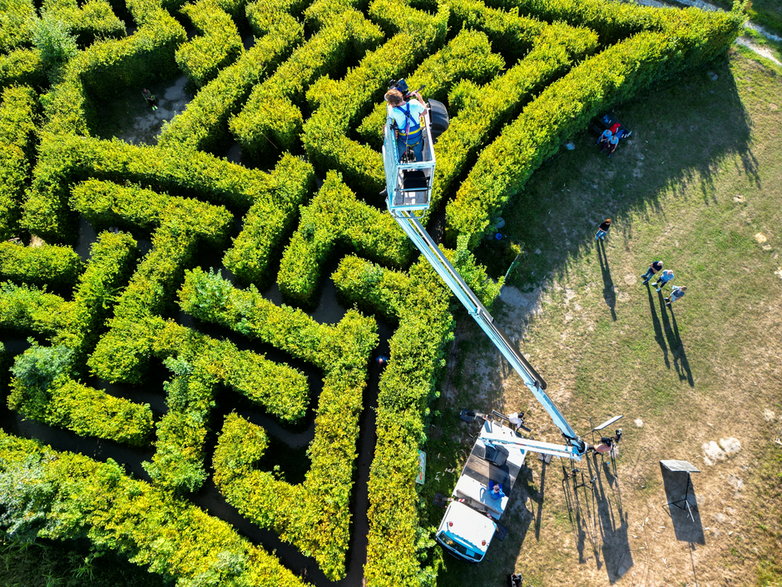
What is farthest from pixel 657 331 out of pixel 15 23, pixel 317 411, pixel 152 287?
pixel 15 23

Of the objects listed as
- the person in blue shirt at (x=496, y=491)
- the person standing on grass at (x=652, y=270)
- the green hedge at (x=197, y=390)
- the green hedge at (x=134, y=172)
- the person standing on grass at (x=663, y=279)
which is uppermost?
the green hedge at (x=134, y=172)

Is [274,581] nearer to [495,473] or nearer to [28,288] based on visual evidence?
[495,473]

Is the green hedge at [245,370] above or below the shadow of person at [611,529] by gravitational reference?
above

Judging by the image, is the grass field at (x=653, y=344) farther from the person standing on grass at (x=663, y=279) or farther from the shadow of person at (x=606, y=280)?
the person standing on grass at (x=663, y=279)

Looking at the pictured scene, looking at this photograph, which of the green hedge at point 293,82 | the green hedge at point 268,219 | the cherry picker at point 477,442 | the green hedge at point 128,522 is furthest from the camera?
the green hedge at point 293,82

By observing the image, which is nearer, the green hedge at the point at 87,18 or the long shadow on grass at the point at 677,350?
the long shadow on grass at the point at 677,350

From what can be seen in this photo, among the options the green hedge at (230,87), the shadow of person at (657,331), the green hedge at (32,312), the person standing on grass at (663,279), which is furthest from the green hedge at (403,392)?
the green hedge at (32,312)

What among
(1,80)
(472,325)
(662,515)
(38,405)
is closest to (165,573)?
(38,405)

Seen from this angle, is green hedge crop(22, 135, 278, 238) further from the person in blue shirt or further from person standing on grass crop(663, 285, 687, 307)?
person standing on grass crop(663, 285, 687, 307)
